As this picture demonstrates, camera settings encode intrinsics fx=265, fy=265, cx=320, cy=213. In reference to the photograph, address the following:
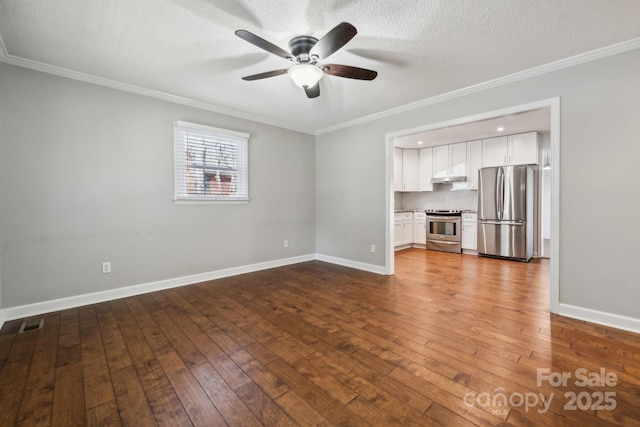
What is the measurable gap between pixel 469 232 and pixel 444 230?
0.52 m

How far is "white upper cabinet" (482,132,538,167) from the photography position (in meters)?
5.21

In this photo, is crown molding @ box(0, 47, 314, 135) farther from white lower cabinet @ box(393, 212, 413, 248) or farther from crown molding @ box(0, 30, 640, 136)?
white lower cabinet @ box(393, 212, 413, 248)

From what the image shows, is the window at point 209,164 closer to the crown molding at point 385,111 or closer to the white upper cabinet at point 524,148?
the crown molding at point 385,111

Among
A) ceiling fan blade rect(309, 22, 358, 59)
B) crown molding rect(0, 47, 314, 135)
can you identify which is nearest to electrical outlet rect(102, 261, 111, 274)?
crown molding rect(0, 47, 314, 135)

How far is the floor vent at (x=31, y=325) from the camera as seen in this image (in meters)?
2.40

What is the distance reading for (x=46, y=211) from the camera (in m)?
2.77

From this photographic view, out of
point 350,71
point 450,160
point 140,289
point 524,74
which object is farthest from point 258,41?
point 450,160

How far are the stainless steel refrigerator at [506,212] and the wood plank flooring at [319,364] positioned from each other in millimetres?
2394

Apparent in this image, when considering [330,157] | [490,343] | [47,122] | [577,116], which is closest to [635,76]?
[577,116]

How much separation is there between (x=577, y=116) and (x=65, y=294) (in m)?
5.60

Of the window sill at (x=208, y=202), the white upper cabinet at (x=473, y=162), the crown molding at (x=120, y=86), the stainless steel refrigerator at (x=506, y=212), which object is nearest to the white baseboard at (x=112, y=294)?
the window sill at (x=208, y=202)

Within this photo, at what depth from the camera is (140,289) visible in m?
3.33

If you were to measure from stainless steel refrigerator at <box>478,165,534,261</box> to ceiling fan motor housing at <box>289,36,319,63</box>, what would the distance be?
4.90m

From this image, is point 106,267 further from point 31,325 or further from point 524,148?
point 524,148
